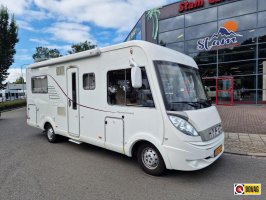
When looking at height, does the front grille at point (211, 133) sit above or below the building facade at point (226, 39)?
below

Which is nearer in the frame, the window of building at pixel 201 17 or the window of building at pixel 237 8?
the window of building at pixel 237 8

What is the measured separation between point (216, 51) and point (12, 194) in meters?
16.9

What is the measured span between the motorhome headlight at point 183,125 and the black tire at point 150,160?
70cm

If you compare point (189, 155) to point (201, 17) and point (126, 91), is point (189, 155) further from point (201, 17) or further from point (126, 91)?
point (201, 17)

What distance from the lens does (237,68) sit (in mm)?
16219

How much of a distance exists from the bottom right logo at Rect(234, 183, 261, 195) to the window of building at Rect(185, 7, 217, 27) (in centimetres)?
1575

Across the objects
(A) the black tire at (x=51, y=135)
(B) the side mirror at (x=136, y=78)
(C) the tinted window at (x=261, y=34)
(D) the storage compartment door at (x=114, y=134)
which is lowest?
(A) the black tire at (x=51, y=135)

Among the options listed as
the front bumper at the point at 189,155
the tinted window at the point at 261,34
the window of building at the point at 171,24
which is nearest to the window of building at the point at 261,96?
the tinted window at the point at 261,34

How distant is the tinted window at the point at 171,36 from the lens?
60.9 feet

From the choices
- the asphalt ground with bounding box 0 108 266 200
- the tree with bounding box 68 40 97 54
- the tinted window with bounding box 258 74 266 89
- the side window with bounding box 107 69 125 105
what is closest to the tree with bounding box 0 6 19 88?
the tree with bounding box 68 40 97 54

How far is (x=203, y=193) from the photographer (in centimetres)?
353

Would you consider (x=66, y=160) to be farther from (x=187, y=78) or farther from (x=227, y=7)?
(x=227, y=7)

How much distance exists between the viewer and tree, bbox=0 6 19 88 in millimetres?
19500

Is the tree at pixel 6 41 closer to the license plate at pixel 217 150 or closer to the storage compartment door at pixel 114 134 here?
the storage compartment door at pixel 114 134
